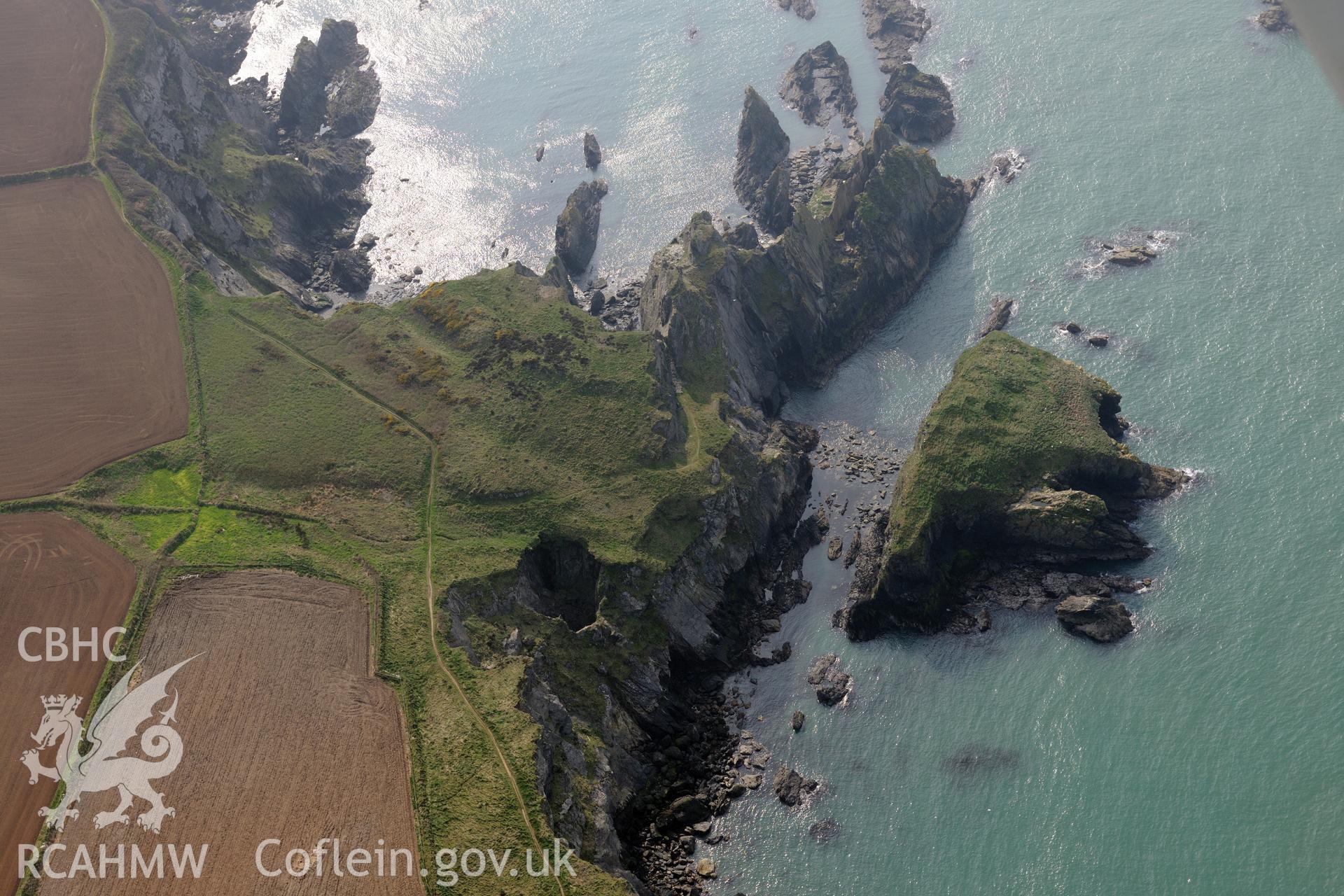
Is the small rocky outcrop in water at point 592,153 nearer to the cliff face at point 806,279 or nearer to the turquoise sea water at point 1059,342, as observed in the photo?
the turquoise sea water at point 1059,342

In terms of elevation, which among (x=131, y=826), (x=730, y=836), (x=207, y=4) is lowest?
(x=730, y=836)

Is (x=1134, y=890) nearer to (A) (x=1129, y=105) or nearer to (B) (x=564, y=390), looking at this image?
(B) (x=564, y=390)

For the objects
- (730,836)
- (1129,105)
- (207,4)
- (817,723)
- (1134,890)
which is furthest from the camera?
(207,4)

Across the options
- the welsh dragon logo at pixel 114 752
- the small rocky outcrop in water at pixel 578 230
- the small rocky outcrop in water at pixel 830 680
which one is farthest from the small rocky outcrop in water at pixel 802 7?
the welsh dragon logo at pixel 114 752

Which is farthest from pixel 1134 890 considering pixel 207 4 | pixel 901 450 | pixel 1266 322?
pixel 207 4

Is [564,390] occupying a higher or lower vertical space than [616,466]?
higher

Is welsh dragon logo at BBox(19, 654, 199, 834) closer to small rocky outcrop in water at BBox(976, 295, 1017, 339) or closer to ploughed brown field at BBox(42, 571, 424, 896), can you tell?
ploughed brown field at BBox(42, 571, 424, 896)

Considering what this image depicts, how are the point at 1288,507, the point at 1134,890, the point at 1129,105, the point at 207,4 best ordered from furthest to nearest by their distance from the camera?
1. the point at 207,4
2. the point at 1129,105
3. the point at 1288,507
4. the point at 1134,890
